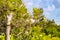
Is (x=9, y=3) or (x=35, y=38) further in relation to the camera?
(x=35, y=38)

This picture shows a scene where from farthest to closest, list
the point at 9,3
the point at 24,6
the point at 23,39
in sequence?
the point at 23,39, the point at 24,6, the point at 9,3

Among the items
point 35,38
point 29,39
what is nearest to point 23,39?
point 29,39

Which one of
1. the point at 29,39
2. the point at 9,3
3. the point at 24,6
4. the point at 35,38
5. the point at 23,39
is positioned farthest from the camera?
the point at 35,38

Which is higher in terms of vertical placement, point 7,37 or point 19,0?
point 19,0

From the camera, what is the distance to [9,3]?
10.7 meters

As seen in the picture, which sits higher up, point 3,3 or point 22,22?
point 3,3

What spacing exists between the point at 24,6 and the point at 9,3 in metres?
0.99

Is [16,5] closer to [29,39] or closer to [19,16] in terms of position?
[19,16]

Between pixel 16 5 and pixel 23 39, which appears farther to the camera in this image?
pixel 23 39

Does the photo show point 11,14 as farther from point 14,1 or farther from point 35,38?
point 35,38

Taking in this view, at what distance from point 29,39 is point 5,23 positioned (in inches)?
222

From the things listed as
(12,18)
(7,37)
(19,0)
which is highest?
(19,0)

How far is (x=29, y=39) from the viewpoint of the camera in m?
16.5

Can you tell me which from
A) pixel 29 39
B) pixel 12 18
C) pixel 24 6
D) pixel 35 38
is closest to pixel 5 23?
pixel 12 18
